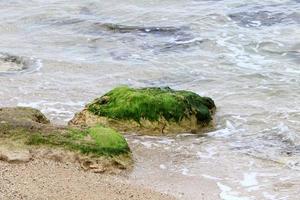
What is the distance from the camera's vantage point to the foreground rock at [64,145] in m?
6.83

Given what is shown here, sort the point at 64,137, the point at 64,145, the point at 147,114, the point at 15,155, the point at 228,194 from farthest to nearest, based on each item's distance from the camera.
→ the point at 147,114 → the point at 64,137 → the point at 64,145 → the point at 15,155 → the point at 228,194

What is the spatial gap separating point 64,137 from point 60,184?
1011 mm

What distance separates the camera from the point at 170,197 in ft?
20.6

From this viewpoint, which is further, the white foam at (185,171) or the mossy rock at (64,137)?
the white foam at (185,171)

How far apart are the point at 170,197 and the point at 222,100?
13.2 ft

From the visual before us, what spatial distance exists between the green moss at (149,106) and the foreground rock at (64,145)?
123 centimetres

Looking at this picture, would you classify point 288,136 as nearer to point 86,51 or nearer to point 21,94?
point 21,94

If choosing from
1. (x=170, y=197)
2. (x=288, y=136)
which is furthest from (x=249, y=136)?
(x=170, y=197)

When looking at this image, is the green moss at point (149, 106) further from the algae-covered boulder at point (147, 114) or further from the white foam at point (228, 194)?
the white foam at point (228, 194)

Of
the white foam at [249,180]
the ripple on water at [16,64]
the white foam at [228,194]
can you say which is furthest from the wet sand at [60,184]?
the ripple on water at [16,64]

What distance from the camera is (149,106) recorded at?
8.52 m

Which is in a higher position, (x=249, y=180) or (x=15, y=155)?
(x=15, y=155)

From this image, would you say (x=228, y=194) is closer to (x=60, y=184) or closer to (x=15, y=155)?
(x=60, y=184)

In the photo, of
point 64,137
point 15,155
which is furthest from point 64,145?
point 15,155
